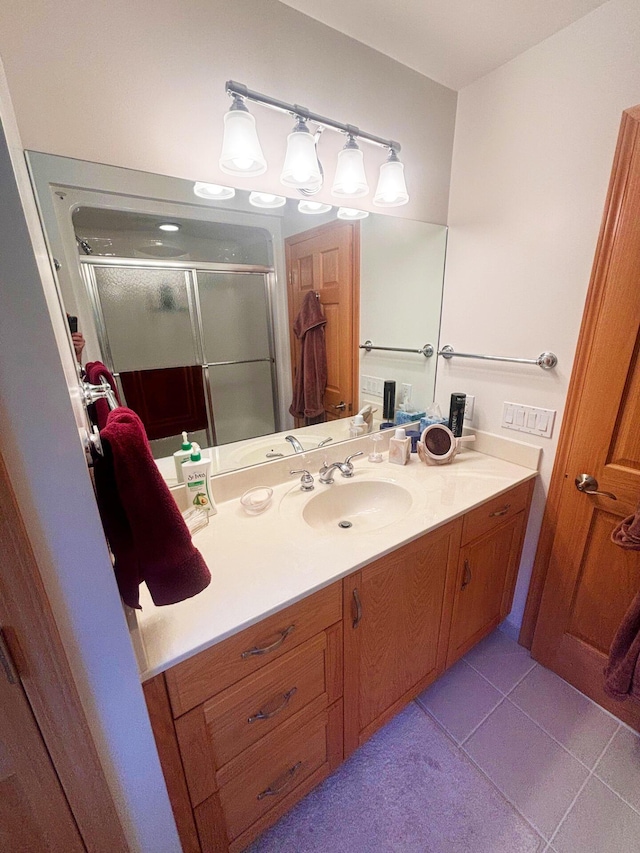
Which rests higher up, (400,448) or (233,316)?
(233,316)

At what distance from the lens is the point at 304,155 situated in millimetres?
1029

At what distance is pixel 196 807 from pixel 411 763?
0.75 metres

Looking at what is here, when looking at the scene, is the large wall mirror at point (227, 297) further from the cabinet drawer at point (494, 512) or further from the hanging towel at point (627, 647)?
the hanging towel at point (627, 647)

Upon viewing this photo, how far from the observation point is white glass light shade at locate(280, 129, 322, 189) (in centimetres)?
102

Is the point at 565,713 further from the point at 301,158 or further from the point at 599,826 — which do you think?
the point at 301,158

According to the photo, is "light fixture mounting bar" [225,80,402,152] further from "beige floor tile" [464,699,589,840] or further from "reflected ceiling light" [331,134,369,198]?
"beige floor tile" [464,699,589,840]

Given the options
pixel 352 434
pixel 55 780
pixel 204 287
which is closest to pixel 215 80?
pixel 204 287

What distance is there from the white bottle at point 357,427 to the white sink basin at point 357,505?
0.88 feet

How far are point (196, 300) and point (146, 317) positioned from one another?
0.16 metres

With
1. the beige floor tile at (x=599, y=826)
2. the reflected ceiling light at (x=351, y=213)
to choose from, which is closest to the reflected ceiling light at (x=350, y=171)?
the reflected ceiling light at (x=351, y=213)

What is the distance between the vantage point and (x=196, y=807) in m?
0.78

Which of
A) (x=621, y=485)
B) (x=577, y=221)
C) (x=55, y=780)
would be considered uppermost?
(x=577, y=221)

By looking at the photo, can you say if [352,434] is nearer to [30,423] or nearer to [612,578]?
[612,578]

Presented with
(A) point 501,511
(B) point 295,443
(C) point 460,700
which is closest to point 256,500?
(B) point 295,443
